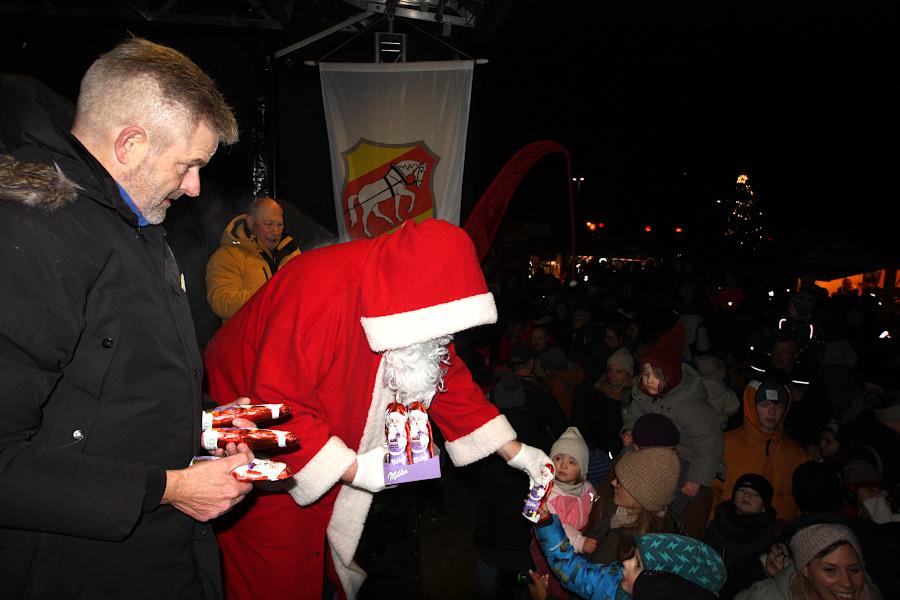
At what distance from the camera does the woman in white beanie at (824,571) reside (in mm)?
2549

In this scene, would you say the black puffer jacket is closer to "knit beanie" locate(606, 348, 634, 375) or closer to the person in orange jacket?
the person in orange jacket

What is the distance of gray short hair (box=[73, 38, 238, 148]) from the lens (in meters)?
1.45

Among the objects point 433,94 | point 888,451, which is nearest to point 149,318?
point 433,94

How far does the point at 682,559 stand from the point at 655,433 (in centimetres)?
127

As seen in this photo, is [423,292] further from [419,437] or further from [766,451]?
[766,451]

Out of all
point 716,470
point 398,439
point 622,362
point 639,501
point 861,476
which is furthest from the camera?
point 622,362

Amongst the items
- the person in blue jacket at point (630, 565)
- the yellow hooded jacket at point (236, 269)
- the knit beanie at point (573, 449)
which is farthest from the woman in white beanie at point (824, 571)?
the yellow hooded jacket at point (236, 269)

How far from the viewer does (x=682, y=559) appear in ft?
8.18

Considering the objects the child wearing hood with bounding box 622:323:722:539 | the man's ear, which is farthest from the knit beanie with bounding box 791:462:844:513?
the man's ear

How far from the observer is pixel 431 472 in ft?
7.77

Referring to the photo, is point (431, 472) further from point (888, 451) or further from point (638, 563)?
point (888, 451)

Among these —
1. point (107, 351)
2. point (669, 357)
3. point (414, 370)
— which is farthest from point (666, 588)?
point (669, 357)

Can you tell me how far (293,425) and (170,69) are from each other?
1.37 metres

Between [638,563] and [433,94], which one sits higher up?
[433,94]
